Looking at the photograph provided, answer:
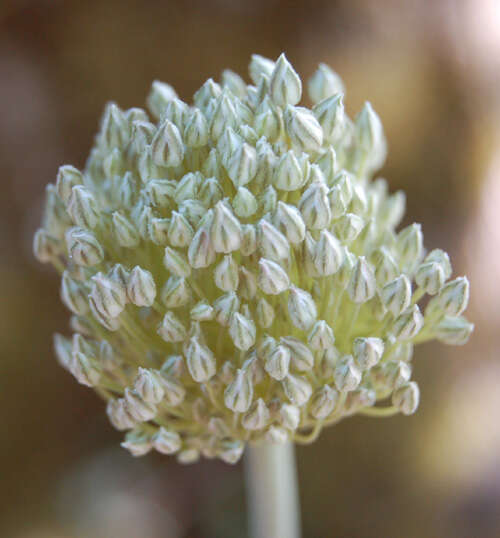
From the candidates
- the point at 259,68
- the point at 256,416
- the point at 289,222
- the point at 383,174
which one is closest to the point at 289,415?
the point at 256,416

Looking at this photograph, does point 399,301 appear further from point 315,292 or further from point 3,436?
point 3,436

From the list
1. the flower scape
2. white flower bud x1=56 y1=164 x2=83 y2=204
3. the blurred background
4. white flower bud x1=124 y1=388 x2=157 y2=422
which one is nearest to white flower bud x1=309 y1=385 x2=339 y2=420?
the flower scape

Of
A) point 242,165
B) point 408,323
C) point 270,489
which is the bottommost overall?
point 270,489

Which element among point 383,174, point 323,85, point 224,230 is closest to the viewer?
point 224,230

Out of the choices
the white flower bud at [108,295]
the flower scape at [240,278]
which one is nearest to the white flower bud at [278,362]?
the flower scape at [240,278]

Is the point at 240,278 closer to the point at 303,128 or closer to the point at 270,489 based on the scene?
the point at 303,128

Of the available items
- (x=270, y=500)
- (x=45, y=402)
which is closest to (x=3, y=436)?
(x=45, y=402)

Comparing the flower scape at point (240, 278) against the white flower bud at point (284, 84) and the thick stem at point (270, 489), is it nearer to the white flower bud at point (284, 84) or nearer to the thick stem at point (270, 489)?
the white flower bud at point (284, 84)
